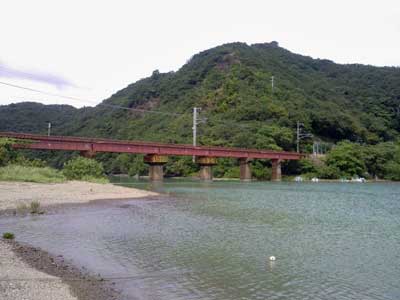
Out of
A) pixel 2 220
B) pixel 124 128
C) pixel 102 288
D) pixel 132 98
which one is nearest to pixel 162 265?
pixel 102 288

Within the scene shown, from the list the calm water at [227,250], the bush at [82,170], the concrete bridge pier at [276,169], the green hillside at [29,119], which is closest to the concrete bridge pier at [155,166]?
the bush at [82,170]

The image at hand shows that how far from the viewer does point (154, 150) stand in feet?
263

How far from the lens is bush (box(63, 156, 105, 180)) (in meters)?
56.4

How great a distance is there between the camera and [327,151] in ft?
391

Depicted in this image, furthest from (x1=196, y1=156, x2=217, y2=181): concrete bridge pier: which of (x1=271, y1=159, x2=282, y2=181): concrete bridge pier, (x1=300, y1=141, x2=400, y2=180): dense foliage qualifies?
(x1=300, y1=141, x2=400, y2=180): dense foliage

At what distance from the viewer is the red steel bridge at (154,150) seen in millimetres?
64625

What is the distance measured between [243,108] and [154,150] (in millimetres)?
52780

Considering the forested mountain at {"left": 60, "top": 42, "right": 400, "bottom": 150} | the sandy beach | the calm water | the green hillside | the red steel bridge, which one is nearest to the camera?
the sandy beach

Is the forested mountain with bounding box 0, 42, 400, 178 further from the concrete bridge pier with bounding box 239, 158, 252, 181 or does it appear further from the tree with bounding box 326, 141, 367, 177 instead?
the tree with bounding box 326, 141, 367, 177

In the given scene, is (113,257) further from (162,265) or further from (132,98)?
(132,98)

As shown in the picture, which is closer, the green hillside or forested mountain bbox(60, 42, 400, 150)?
forested mountain bbox(60, 42, 400, 150)

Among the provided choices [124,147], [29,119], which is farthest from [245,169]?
[29,119]

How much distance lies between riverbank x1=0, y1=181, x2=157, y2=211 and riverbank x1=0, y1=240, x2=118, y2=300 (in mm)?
14846

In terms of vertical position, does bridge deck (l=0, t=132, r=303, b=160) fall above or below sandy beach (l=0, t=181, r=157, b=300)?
above
